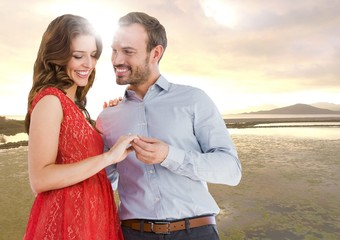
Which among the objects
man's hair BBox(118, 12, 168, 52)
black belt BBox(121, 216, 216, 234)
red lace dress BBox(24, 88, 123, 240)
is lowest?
black belt BBox(121, 216, 216, 234)

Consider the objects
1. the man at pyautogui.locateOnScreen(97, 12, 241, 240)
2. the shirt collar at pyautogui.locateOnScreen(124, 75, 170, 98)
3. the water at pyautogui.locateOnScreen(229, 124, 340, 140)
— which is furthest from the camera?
the water at pyautogui.locateOnScreen(229, 124, 340, 140)

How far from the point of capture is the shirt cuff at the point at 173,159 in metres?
2.36

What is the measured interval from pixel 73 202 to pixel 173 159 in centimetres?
68

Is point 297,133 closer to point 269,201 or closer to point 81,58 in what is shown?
point 269,201

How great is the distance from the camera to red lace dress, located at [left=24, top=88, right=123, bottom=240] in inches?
87.2

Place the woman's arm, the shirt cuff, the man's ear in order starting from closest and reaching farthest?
the woman's arm
the shirt cuff
the man's ear

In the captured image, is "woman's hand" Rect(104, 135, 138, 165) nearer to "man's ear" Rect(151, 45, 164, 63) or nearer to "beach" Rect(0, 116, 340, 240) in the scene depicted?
"man's ear" Rect(151, 45, 164, 63)

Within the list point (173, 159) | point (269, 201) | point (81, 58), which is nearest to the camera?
point (173, 159)

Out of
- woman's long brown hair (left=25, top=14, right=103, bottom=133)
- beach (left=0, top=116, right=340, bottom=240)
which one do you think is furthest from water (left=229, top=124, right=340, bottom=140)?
woman's long brown hair (left=25, top=14, right=103, bottom=133)

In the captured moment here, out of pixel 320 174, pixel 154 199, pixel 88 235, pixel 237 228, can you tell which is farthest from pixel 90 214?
pixel 320 174

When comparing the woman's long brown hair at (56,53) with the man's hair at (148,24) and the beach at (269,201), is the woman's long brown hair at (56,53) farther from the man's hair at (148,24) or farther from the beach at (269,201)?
the beach at (269,201)

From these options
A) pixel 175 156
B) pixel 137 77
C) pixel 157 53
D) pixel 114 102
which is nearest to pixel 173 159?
pixel 175 156

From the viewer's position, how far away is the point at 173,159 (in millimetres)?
2375

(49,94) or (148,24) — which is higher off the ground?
(148,24)
